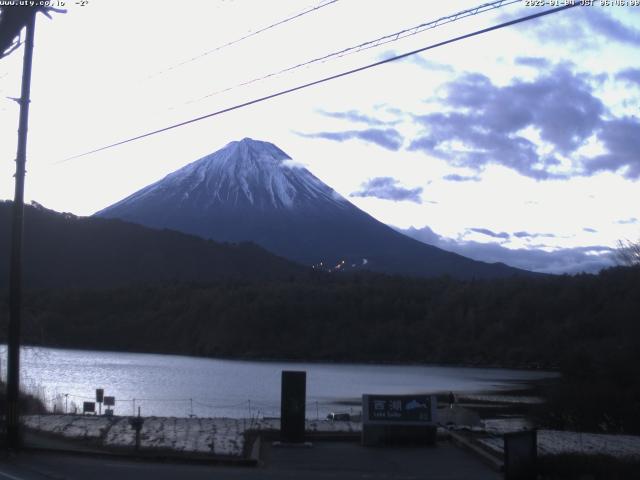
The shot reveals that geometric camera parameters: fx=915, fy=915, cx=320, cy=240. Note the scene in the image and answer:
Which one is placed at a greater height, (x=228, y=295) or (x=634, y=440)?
(x=228, y=295)

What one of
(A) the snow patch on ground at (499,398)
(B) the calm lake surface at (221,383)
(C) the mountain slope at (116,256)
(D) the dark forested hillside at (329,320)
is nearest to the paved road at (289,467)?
(B) the calm lake surface at (221,383)

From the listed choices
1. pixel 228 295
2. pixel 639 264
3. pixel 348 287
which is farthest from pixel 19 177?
pixel 348 287

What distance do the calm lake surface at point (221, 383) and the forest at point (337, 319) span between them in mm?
6849

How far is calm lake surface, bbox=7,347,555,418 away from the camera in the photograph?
40.9 metres

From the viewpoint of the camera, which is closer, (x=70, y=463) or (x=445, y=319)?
(x=70, y=463)

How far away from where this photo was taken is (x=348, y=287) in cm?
10831

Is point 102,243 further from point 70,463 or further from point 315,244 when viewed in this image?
point 70,463

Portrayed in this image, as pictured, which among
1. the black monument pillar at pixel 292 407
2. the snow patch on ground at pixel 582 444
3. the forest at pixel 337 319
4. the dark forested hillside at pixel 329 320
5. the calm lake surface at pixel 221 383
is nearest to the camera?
the snow patch on ground at pixel 582 444

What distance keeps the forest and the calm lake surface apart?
6.85m

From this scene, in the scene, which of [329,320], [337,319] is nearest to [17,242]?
[329,320]

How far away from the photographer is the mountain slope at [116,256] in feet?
336

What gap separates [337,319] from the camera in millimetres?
100500

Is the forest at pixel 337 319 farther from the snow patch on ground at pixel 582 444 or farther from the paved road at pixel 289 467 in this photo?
the paved road at pixel 289 467

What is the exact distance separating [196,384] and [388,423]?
36879mm
